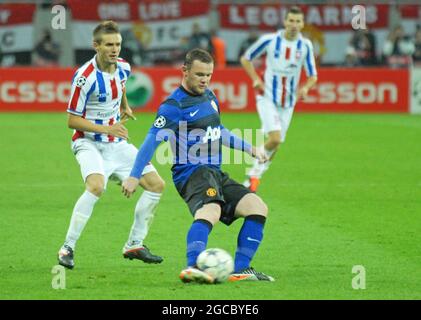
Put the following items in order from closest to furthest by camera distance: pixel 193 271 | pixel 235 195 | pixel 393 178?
pixel 193 271, pixel 235 195, pixel 393 178

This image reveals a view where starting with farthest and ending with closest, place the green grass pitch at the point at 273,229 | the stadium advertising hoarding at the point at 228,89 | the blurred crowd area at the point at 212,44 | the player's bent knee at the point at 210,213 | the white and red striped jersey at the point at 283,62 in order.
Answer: the blurred crowd area at the point at 212,44 < the stadium advertising hoarding at the point at 228,89 < the white and red striped jersey at the point at 283,62 < the player's bent knee at the point at 210,213 < the green grass pitch at the point at 273,229

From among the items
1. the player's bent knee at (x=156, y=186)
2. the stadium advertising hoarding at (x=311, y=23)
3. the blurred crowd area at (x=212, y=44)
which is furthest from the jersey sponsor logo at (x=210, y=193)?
the stadium advertising hoarding at (x=311, y=23)

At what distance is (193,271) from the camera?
25.3 feet

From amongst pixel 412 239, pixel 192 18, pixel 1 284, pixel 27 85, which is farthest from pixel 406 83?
pixel 1 284

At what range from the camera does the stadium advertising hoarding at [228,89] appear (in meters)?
24.5

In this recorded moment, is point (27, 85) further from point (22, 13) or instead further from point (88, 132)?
point (88, 132)

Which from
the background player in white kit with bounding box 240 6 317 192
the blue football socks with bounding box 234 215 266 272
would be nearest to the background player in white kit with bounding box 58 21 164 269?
the blue football socks with bounding box 234 215 266 272

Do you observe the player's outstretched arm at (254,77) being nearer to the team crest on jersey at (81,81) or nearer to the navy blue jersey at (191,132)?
the team crest on jersey at (81,81)

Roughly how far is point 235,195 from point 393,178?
7.17 metres

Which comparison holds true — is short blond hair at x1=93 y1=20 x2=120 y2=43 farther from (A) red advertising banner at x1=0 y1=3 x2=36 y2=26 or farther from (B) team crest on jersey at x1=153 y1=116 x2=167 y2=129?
(A) red advertising banner at x1=0 y1=3 x2=36 y2=26

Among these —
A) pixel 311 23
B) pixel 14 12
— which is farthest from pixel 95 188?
pixel 311 23

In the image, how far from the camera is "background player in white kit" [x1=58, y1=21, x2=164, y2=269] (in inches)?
347

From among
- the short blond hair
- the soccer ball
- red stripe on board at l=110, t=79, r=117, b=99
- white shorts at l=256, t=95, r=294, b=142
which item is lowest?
the soccer ball

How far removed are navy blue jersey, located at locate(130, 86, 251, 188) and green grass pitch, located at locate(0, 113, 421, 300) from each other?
94 cm
